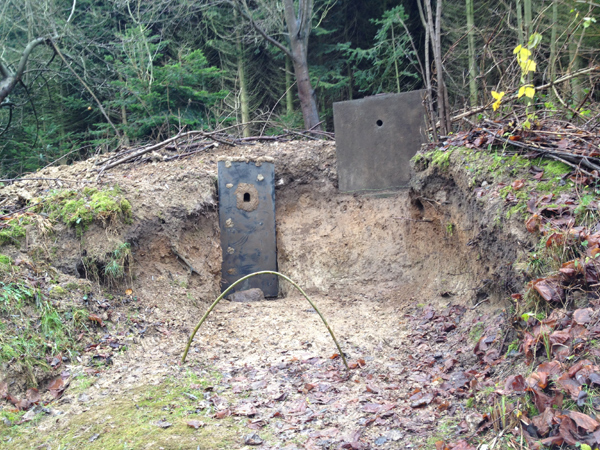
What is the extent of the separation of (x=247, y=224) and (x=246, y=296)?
3.57ft

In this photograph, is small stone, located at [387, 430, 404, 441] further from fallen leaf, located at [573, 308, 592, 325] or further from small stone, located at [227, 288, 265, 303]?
small stone, located at [227, 288, 265, 303]

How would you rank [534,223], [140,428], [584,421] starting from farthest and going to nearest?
[534,223] < [140,428] < [584,421]

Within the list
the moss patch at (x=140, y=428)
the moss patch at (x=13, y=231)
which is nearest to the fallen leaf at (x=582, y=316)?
the moss patch at (x=140, y=428)

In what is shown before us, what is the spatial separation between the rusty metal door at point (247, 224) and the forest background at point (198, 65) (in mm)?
2623

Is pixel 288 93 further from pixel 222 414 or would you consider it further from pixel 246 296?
pixel 222 414

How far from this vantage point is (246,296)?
638 cm

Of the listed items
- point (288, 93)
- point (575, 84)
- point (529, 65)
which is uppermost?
point (288, 93)

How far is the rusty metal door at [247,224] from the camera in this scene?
673 centimetres

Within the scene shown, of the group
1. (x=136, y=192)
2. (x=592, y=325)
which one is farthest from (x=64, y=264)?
(x=592, y=325)

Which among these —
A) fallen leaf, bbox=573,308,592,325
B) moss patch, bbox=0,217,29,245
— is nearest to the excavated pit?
moss patch, bbox=0,217,29,245

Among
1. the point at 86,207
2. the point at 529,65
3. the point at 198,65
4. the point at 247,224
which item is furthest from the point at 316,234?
the point at 198,65

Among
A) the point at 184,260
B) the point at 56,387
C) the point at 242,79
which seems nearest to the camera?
the point at 56,387

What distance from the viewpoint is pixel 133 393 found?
3496 millimetres

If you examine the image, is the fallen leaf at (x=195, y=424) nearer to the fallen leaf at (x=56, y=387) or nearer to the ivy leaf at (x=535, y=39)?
the fallen leaf at (x=56, y=387)
